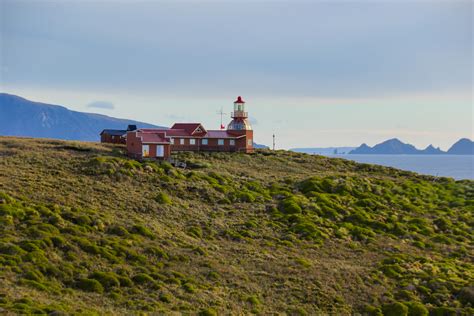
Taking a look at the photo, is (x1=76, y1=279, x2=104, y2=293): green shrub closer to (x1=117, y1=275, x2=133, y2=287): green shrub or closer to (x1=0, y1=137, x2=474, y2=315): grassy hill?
(x1=0, y1=137, x2=474, y2=315): grassy hill

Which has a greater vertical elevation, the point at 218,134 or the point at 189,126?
the point at 189,126

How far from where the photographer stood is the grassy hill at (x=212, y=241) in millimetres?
29031

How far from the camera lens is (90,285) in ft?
92.6

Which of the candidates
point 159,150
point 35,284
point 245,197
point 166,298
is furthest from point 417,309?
point 159,150

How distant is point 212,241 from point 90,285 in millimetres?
14157

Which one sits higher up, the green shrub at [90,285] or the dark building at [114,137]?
the dark building at [114,137]

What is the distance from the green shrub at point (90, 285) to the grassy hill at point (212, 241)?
74 millimetres

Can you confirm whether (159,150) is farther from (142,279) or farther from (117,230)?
(142,279)

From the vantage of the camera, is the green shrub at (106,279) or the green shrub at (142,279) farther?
the green shrub at (142,279)

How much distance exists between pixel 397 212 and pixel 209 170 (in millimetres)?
24168

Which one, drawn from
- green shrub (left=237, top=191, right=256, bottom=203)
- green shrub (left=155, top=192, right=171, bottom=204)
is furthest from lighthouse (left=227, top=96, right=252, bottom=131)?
green shrub (left=155, top=192, right=171, bottom=204)

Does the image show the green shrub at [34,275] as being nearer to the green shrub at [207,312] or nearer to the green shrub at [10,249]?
the green shrub at [10,249]

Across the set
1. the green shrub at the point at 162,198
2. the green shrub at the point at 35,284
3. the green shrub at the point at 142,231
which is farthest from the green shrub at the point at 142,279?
the green shrub at the point at 162,198

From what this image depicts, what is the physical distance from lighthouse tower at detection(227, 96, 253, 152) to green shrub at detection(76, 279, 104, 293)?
57.3 meters
